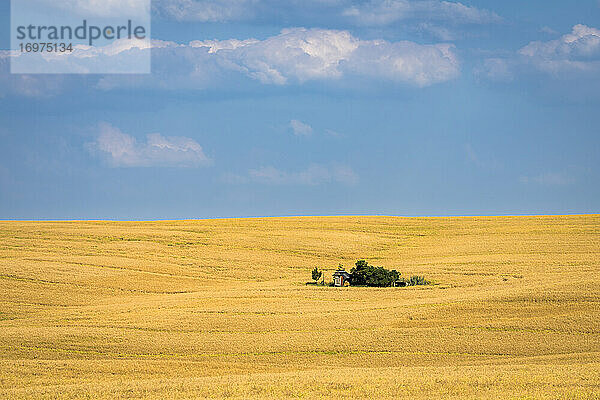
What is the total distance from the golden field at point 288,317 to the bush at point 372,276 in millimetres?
2151

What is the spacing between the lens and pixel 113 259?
5056 cm

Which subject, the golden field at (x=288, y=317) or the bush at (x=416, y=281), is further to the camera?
the bush at (x=416, y=281)

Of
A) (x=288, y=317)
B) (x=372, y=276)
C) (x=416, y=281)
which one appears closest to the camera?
(x=288, y=317)

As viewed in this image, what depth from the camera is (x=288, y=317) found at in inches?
1304

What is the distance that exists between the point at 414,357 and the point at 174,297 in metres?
18.1

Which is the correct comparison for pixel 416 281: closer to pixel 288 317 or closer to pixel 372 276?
pixel 372 276

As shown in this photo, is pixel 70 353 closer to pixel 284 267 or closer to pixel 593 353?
pixel 593 353

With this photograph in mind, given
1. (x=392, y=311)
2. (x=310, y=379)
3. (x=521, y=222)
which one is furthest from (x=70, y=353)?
(x=521, y=222)

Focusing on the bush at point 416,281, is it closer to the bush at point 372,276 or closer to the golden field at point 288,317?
the bush at point 372,276

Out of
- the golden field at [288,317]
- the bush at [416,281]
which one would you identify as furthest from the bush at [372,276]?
the golden field at [288,317]

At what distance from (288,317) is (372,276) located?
40.2 ft

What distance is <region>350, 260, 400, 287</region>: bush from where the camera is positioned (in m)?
43.8

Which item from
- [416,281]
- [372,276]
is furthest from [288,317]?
[416,281]

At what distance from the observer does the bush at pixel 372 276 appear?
4384cm
